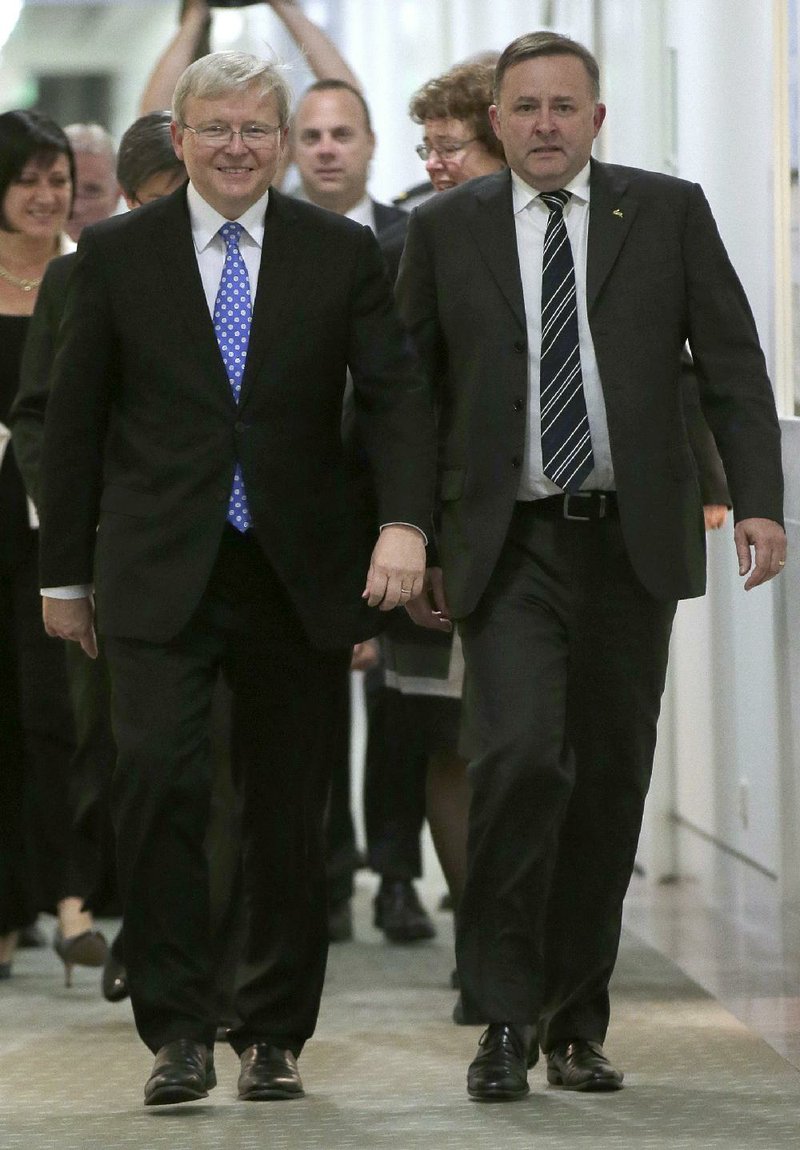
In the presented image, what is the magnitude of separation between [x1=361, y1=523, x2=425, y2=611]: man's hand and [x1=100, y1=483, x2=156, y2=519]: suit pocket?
37 cm

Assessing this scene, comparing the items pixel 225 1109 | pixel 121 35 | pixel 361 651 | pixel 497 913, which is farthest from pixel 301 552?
pixel 121 35

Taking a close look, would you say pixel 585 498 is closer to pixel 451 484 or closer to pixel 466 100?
pixel 451 484

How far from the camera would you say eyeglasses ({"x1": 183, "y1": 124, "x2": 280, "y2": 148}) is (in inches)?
152

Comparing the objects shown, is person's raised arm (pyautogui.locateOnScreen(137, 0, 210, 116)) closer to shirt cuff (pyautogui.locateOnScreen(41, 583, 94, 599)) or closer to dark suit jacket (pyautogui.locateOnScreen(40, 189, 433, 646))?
dark suit jacket (pyautogui.locateOnScreen(40, 189, 433, 646))

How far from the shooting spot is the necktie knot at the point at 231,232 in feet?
13.0

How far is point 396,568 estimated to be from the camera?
3826 millimetres

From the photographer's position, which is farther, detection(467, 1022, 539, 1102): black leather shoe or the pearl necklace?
the pearl necklace

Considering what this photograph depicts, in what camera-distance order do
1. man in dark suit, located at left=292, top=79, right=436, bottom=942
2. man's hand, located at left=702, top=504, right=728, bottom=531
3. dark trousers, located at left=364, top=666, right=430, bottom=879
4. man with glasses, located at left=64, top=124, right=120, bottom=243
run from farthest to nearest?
man with glasses, located at left=64, top=124, right=120, bottom=243 < dark trousers, located at left=364, top=666, right=430, bottom=879 < man in dark suit, located at left=292, top=79, right=436, bottom=942 < man's hand, located at left=702, top=504, right=728, bottom=531

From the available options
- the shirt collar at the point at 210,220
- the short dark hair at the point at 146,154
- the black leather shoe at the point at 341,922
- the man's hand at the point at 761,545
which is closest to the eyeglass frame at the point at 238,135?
the shirt collar at the point at 210,220

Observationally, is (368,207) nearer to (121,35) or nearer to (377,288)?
(377,288)

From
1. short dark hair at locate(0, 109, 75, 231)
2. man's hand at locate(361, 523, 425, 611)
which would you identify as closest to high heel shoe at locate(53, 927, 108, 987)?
short dark hair at locate(0, 109, 75, 231)

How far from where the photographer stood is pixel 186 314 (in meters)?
3.89

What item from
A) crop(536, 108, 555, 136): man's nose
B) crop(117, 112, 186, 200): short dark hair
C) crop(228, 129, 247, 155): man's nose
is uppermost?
crop(117, 112, 186, 200): short dark hair

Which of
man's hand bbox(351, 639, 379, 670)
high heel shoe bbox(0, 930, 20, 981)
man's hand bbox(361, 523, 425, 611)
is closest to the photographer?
man's hand bbox(361, 523, 425, 611)
